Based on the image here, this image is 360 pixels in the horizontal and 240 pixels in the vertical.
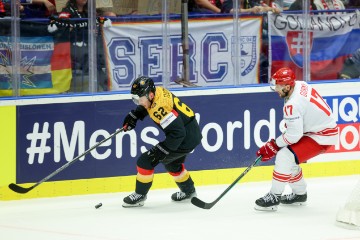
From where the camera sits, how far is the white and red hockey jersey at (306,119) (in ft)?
25.0

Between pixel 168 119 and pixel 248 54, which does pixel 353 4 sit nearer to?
pixel 248 54

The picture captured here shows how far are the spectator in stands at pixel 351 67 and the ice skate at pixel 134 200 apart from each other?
103 inches

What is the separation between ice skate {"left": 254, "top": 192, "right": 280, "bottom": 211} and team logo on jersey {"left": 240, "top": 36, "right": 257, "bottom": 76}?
A: 1799 mm

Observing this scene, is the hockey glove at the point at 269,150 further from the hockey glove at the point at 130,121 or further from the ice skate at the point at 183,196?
the hockey glove at the point at 130,121

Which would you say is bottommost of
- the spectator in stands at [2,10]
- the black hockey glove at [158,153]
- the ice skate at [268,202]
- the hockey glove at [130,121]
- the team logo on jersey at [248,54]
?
the ice skate at [268,202]

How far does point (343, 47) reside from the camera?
978 centimetres

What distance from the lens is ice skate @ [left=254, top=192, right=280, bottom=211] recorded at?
781 cm

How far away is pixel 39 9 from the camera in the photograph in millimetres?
8531

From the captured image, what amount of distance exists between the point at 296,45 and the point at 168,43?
1.29 meters

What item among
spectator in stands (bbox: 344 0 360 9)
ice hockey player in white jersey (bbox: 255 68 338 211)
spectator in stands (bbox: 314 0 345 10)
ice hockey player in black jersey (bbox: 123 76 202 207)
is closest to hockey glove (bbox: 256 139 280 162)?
ice hockey player in white jersey (bbox: 255 68 338 211)

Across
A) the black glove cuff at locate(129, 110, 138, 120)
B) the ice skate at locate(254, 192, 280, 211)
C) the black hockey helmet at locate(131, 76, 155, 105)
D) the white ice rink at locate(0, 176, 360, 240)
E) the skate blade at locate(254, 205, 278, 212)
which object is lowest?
the white ice rink at locate(0, 176, 360, 240)

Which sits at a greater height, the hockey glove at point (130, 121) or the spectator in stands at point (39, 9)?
the spectator in stands at point (39, 9)

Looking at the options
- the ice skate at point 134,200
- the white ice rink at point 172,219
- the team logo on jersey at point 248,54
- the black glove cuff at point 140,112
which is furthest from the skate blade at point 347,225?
the team logo on jersey at point 248,54

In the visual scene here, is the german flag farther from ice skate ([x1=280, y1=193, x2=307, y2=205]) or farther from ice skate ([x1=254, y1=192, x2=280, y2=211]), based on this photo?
ice skate ([x1=280, y1=193, x2=307, y2=205])
